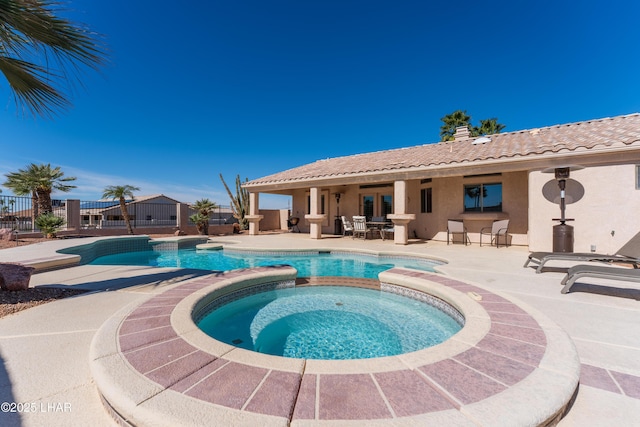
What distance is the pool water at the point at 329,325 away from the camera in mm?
3504

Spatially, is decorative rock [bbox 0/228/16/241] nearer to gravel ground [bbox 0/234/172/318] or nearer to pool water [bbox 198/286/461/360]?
gravel ground [bbox 0/234/172/318]

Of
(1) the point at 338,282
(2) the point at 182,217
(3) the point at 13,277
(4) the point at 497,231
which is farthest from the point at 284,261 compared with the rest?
(2) the point at 182,217

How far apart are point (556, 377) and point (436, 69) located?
68.9ft

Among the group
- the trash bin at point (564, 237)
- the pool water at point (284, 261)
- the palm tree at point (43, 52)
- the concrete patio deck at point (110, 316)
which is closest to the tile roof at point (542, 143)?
the trash bin at point (564, 237)

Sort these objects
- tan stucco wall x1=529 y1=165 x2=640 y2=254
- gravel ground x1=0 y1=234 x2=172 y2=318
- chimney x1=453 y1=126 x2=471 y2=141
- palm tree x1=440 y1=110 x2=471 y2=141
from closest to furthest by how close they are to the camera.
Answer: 1. gravel ground x1=0 y1=234 x2=172 y2=318
2. tan stucco wall x1=529 y1=165 x2=640 y2=254
3. chimney x1=453 y1=126 x2=471 y2=141
4. palm tree x1=440 y1=110 x2=471 y2=141

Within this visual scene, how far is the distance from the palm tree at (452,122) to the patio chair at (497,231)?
1621 centimetres

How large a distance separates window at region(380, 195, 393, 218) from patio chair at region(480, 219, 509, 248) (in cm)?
Answer: 496

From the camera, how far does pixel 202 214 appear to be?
53.1ft

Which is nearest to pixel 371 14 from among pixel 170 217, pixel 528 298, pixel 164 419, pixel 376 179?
pixel 376 179

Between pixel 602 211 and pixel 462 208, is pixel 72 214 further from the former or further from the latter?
pixel 602 211

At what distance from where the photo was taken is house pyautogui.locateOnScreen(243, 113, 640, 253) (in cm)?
745

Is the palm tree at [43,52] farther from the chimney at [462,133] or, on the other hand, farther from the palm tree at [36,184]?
the chimney at [462,133]

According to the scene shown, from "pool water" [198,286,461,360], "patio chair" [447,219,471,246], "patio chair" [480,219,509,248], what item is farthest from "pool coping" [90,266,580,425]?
"patio chair" [447,219,471,246]

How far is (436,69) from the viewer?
18172mm
